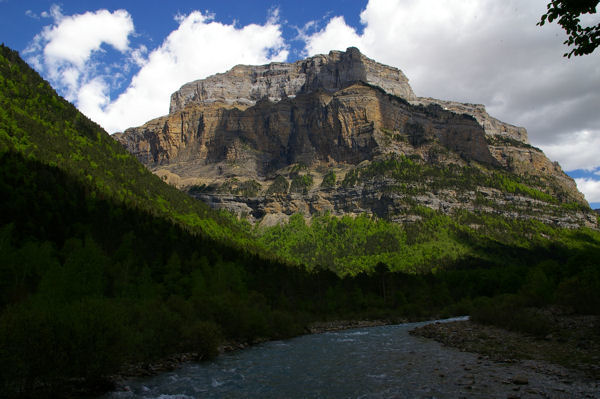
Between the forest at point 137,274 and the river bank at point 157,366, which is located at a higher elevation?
the forest at point 137,274

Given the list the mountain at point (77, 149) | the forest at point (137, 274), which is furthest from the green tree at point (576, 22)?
the mountain at point (77, 149)

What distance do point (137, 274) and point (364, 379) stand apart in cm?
4917

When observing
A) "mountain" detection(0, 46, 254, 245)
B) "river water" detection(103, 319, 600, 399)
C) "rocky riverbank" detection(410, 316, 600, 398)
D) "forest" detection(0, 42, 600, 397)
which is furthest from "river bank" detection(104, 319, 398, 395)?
"mountain" detection(0, 46, 254, 245)

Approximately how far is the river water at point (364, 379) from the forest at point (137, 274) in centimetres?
366

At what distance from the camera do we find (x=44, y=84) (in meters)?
142

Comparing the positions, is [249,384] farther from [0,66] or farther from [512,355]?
[0,66]

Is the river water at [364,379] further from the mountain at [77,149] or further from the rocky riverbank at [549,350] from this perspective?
the mountain at [77,149]

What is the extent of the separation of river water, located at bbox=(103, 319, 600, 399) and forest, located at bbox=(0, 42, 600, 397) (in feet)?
12.0

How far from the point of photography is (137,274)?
6128cm

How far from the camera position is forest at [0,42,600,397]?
19.4 meters

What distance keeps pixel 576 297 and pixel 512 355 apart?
62.1 feet

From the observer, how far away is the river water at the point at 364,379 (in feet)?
58.2

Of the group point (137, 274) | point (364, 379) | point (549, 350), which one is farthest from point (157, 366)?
point (137, 274)

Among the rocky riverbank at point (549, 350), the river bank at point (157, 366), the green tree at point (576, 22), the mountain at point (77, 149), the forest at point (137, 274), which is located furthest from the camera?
the mountain at point (77, 149)
